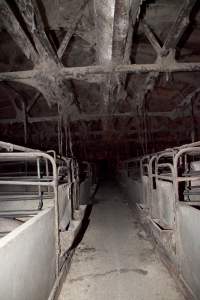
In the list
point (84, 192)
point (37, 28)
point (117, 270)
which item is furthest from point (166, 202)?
point (84, 192)

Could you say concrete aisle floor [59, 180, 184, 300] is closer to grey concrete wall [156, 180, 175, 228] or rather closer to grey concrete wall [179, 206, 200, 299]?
grey concrete wall [179, 206, 200, 299]

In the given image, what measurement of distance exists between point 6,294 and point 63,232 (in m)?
2.31

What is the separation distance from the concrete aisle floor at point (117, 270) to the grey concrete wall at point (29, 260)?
801 millimetres

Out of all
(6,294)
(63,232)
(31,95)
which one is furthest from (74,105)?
(6,294)

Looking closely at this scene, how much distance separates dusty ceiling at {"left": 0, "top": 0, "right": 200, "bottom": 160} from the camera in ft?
12.3

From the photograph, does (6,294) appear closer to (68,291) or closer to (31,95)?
(68,291)

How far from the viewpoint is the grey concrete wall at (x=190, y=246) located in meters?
2.52

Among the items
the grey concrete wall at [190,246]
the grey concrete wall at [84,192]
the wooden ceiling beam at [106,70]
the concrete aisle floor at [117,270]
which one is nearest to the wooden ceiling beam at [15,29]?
the wooden ceiling beam at [106,70]

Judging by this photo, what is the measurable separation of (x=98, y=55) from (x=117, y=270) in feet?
11.0

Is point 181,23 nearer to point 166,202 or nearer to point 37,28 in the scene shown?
point 37,28

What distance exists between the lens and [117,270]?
13.6 ft

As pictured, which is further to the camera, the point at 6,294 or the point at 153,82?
the point at 153,82

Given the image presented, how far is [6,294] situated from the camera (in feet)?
5.20

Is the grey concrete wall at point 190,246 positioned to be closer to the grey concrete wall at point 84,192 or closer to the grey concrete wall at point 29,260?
the grey concrete wall at point 29,260
